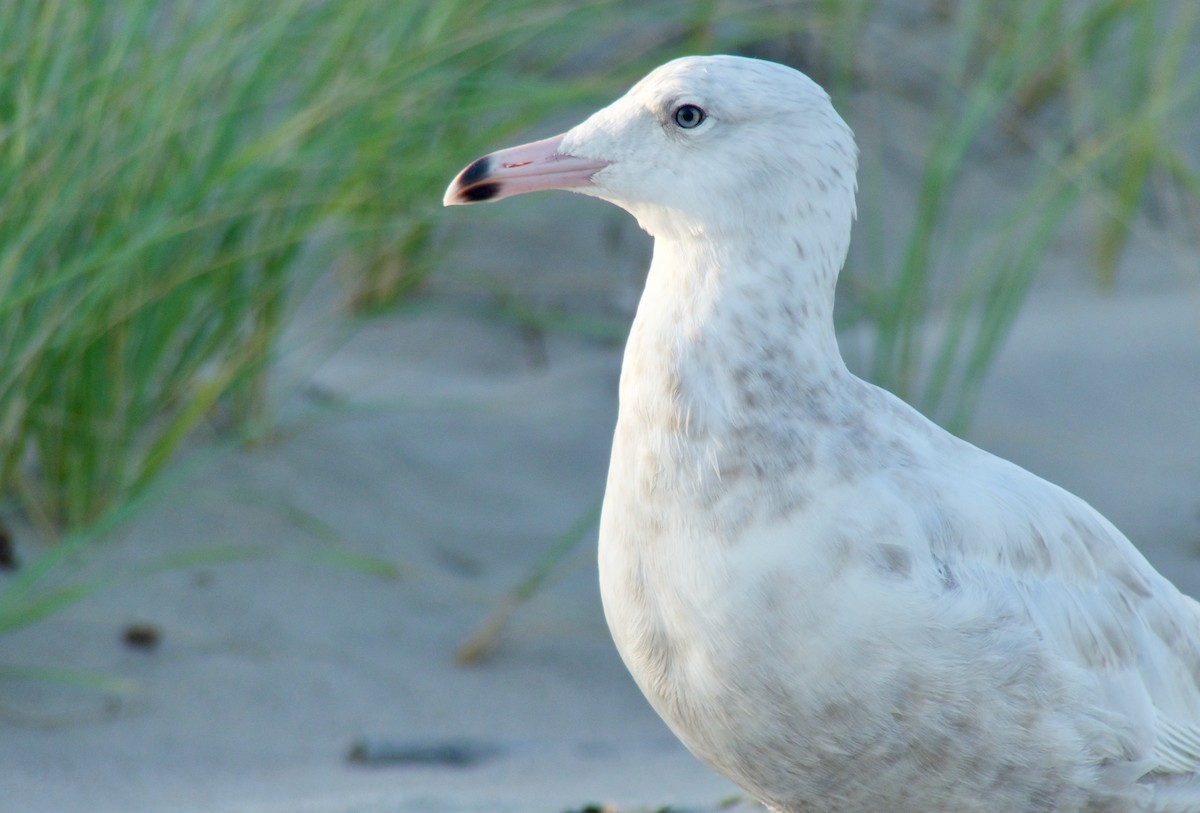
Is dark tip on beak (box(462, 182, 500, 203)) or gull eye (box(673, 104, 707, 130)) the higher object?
gull eye (box(673, 104, 707, 130))

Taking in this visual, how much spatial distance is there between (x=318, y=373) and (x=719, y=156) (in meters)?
3.11

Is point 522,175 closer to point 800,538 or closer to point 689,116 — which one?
point 689,116

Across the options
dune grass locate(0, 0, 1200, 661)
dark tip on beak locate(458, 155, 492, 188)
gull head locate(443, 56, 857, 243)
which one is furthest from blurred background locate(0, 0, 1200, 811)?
gull head locate(443, 56, 857, 243)

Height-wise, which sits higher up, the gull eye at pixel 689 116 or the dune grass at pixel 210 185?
the gull eye at pixel 689 116

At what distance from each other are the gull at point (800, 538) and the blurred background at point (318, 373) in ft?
3.77

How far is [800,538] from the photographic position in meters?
2.14

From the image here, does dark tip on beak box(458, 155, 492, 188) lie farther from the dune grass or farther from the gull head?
the dune grass

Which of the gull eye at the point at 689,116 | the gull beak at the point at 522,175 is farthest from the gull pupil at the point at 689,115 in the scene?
the gull beak at the point at 522,175

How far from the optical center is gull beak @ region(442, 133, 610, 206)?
2.35 m

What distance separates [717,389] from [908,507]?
0.33 metres

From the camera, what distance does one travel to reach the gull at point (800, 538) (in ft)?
7.02

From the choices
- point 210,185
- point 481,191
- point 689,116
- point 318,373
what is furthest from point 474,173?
point 318,373

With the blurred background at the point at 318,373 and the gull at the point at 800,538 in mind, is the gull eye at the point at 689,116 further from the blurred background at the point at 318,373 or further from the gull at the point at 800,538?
the blurred background at the point at 318,373

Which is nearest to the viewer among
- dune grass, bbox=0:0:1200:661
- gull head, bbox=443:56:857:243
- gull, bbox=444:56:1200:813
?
gull, bbox=444:56:1200:813
